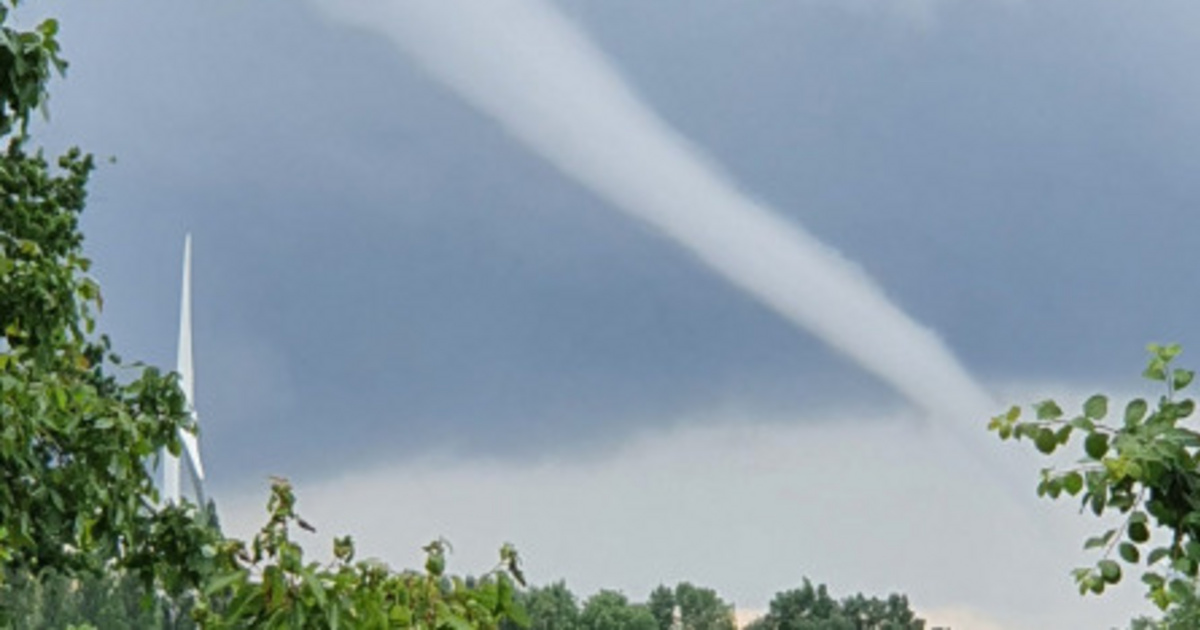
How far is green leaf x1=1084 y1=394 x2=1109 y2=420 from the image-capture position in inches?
141

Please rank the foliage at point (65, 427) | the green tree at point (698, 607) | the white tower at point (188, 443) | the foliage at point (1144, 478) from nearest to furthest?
the foliage at point (1144, 478)
the foliage at point (65, 427)
the white tower at point (188, 443)
the green tree at point (698, 607)

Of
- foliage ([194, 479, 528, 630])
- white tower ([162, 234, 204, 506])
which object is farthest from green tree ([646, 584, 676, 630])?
foliage ([194, 479, 528, 630])

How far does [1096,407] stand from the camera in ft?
11.8

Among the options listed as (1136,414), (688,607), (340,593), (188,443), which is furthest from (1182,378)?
(688,607)

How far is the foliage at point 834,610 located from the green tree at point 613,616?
401 cm

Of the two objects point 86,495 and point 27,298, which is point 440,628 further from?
point 27,298

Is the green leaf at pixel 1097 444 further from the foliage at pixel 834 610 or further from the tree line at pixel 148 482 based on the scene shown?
the foliage at pixel 834 610

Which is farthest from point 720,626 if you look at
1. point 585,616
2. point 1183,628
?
point 1183,628

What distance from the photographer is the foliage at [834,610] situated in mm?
56156

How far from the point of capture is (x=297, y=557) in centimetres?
402

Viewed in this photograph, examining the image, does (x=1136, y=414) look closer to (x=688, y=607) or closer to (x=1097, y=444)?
(x=1097, y=444)

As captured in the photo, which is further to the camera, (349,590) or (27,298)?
(27,298)

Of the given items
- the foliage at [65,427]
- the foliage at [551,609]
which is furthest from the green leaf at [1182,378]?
the foliage at [551,609]

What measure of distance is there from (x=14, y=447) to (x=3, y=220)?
568 centimetres
